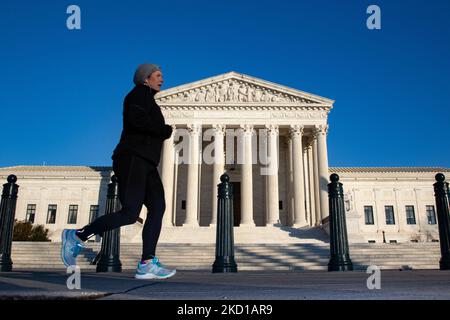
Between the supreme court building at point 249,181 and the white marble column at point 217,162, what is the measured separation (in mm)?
97

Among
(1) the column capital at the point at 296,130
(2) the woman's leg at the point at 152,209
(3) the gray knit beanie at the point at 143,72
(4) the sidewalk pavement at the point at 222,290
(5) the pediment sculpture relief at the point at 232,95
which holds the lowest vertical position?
(4) the sidewalk pavement at the point at 222,290

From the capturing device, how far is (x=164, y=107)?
37531mm

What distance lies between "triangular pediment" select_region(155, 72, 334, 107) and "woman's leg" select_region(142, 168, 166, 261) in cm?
3342

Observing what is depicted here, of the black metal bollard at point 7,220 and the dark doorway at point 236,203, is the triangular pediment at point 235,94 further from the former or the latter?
the black metal bollard at point 7,220

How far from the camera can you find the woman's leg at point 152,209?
15.8ft

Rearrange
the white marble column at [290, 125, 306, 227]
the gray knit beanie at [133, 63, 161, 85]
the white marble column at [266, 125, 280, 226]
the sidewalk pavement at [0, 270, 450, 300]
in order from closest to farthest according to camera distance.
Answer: the sidewalk pavement at [0, 270, 450, 300], the gray knit beanie at [133, 63, 161, 85], the white marble column at [266, 125, 280, 226], the white marble column at [290, 125, 306, 227]

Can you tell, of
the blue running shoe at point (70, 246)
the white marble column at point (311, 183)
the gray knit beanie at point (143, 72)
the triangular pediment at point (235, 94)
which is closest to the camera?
the blue running shoe at point (70, 246)

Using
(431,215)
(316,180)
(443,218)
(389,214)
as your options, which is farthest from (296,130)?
(443,218)

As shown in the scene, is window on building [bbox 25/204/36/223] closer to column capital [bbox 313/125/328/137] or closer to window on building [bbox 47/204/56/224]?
window on building [bbox 47/204/56/224]

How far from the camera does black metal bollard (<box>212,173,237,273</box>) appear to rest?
402 inches

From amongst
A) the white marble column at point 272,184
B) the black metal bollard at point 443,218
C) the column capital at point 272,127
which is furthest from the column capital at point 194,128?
the black metal bollard at point 443,218

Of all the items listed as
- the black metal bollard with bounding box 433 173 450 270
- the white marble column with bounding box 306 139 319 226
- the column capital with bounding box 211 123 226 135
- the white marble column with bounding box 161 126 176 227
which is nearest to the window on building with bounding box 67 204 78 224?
the white marble column with bounding box 161 126 176 227

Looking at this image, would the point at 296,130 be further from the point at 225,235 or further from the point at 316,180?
the point at 225,235
